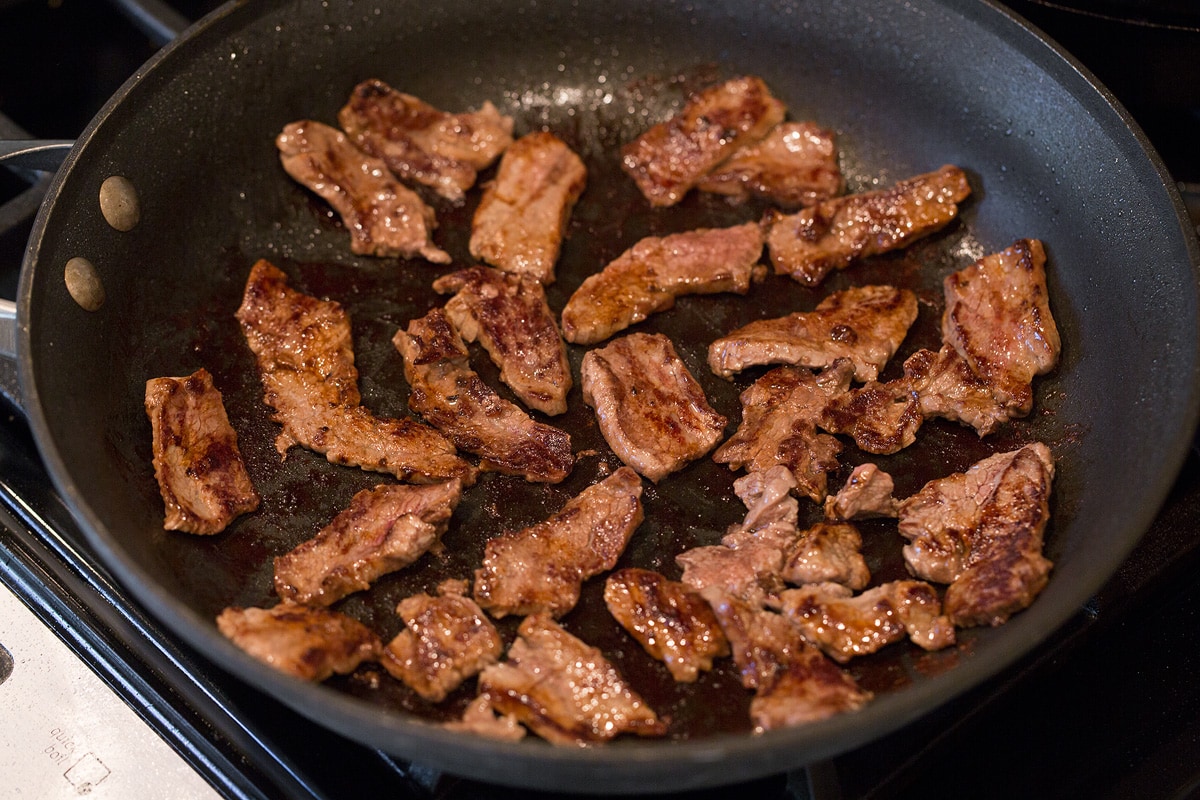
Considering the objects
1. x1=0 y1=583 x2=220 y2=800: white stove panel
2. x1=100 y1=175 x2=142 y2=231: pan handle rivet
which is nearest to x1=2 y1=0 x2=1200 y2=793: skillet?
x1=100 y1=175 x2=142 y2=231: pan handle rivet

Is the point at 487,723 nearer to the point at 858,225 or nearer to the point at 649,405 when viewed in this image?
the point at 649,405

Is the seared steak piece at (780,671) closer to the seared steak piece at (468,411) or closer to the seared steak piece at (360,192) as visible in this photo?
the seared steak piece at (468,411)

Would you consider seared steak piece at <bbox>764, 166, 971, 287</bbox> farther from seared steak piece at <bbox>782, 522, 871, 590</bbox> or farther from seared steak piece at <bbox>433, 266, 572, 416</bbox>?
seared steak piece at <bbox>782, 522, 871, 590</bbox>

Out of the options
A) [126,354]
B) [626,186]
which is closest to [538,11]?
[626,186]

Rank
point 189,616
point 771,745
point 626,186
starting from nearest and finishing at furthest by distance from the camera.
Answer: point 771,745 < point 189,616 < point 626,186

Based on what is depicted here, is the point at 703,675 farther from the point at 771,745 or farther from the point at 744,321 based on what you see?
the point at 744,321

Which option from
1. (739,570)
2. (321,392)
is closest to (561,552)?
(739,570)
